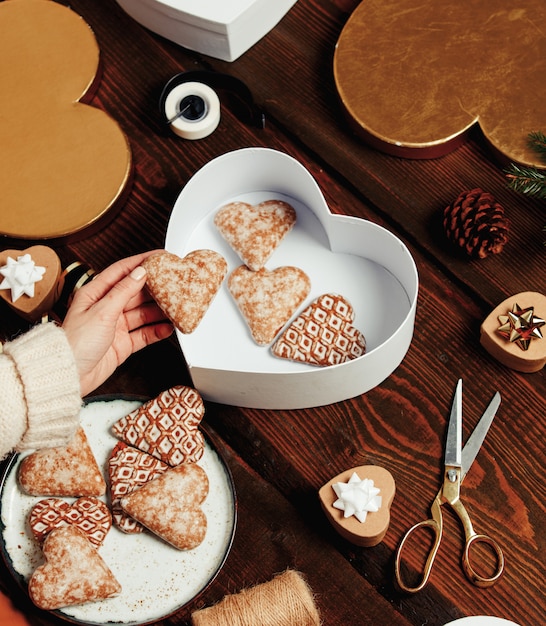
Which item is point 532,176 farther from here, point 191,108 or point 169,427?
point 169,427

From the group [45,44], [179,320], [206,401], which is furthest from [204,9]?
[206,401]

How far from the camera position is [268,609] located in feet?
3.43

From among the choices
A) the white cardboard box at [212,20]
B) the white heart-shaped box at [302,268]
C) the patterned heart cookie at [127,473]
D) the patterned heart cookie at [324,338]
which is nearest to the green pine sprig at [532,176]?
the white heart-shaped box at [302,268]

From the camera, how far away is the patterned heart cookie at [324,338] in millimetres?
1146

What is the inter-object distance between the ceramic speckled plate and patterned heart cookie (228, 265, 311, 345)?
200mm

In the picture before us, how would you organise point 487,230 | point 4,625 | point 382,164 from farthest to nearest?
point 382,164 → point 487,230 → point 4,625

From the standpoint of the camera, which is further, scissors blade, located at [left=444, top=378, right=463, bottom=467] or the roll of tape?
the roll of tape

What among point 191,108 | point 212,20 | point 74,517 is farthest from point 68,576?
point 212,20

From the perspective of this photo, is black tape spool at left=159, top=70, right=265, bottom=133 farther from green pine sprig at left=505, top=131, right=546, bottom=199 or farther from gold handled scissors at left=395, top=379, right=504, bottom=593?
gold handled scissors at left=395, top=379, right=504, bottom=593

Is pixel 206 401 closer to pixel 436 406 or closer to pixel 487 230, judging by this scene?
pixel 436 406

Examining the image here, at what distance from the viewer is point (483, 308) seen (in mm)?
1204

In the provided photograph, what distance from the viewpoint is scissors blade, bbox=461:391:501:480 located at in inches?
43.7

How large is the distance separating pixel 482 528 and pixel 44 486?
0.65 meters

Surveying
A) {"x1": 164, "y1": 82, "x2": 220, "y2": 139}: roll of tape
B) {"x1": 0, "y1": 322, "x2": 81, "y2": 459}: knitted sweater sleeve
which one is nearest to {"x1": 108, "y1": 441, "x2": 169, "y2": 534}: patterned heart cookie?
{"x1": 0, "y1": 322, "x2": 81, "y2": 459}: knitted sweater sleeve
